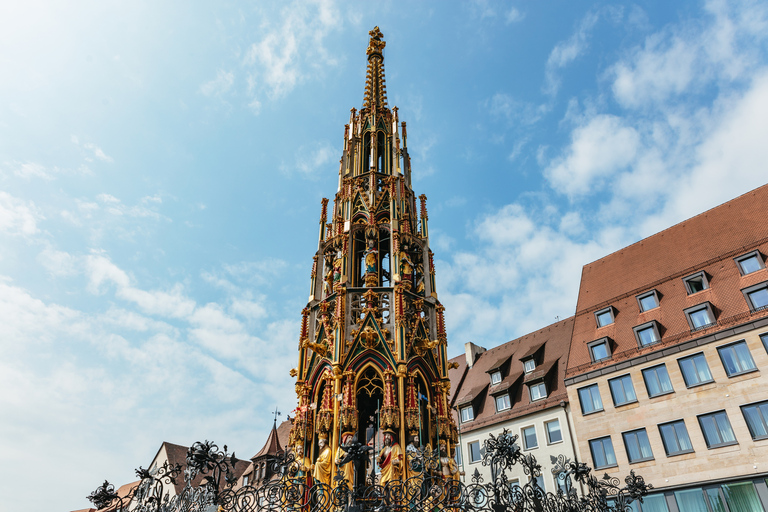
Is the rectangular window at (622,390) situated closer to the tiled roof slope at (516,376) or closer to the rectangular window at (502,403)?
the tiled roof slope at (516,376)

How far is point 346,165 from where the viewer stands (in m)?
21.2

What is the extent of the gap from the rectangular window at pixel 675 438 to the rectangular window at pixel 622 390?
1.74m

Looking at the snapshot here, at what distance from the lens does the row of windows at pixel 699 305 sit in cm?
2162

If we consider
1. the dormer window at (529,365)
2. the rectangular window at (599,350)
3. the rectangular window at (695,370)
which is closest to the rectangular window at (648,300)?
the rectangular window at (599,350)

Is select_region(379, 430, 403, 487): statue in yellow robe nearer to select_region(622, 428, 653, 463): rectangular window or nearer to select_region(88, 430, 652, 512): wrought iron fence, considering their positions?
select_region(88, 430, 652, 512): wrought iron fence

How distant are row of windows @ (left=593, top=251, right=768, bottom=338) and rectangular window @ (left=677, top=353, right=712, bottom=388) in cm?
134

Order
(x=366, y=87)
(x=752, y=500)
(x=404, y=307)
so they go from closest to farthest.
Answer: (x=404, y=307)
(x=752, y=500)
(x=366, y=87)

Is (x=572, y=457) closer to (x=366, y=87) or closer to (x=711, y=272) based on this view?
(x=711, y=272)

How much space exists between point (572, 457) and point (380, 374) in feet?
45.5

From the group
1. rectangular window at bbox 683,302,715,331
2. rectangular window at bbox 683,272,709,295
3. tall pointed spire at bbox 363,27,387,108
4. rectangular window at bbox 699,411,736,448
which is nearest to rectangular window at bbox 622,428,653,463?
rectangular window at bbox 699,411,736,448

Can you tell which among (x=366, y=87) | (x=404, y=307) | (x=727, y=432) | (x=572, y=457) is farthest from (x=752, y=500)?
(x=366, y=87)

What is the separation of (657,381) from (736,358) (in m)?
3.13

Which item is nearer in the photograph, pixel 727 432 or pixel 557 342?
pixel 727 432

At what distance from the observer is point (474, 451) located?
2886cm
